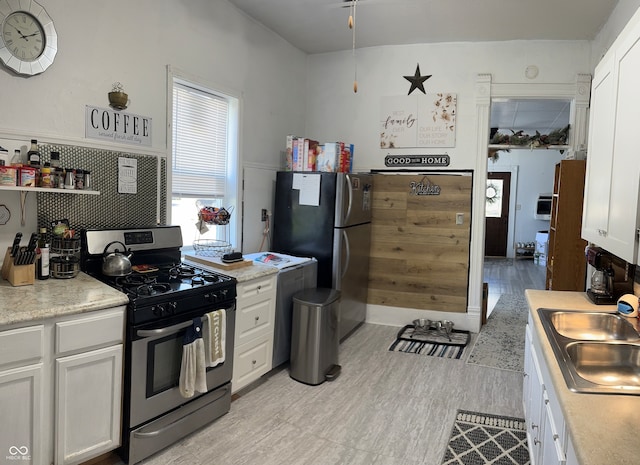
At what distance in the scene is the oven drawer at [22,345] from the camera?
177 cm

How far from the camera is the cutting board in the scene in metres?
2.99

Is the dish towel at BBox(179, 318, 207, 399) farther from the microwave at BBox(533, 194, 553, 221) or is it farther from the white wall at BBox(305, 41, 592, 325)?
the microwave at BBox(533, 194, 553, 221)

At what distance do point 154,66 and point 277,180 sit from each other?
1.57m

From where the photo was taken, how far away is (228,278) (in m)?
2.75

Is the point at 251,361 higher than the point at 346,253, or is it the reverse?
the point at 346,253

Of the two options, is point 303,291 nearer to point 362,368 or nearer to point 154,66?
point 362,368

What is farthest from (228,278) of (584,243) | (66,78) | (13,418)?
(584,243)

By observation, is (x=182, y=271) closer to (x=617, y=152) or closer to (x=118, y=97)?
(x=118, y=97)

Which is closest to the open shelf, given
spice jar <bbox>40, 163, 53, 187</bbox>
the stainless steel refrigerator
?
spice jar <bbox>40, 163, 53, 187</bbox>

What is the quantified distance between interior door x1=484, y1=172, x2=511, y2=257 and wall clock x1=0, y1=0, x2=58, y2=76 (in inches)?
383

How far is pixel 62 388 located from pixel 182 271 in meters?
1.01

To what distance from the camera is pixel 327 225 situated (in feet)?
13.0

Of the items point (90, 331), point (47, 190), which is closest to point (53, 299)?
point (90, 331)

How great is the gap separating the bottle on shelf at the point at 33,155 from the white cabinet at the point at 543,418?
101 inches
